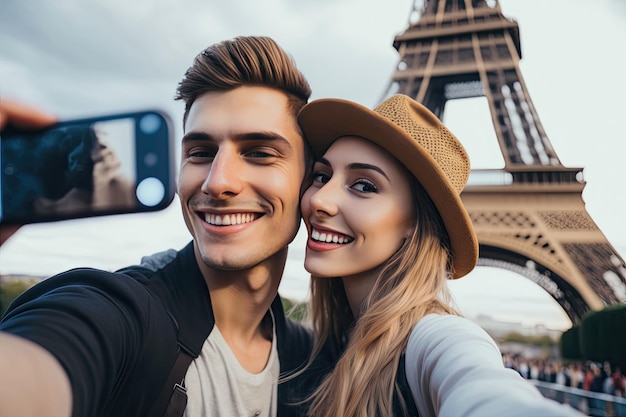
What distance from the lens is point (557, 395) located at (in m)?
10.4

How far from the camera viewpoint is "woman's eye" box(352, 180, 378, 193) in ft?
8.69

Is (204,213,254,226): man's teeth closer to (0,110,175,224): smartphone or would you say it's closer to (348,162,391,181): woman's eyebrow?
(348,162,391,181): woman's eyebrow

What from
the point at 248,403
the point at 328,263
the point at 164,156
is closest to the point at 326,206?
the point at 328,263

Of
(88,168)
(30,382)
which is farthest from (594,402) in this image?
(30,382)

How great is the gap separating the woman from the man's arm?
1.13 meters

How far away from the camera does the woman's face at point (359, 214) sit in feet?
8.46

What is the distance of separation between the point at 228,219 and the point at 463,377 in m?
1.45

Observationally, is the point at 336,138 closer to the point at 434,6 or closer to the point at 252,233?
the point at 252,233

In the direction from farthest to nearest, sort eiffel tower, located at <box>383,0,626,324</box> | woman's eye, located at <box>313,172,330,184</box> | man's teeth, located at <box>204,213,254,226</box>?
eiffel tower, located at <box>383,0,626,324</box>, woman's eye, located at <box>313,172,330,184</box>, man's teeth, located at <box>204,213,254,226</box>

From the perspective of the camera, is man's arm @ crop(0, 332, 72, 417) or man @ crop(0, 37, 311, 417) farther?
man @ crop(0, 37, 311, 417)

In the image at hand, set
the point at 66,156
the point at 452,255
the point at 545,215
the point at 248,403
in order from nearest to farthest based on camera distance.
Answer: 1. the point at 66,156
2. the point at 248,403
3. the point at 452,255
4. the point at 545,215

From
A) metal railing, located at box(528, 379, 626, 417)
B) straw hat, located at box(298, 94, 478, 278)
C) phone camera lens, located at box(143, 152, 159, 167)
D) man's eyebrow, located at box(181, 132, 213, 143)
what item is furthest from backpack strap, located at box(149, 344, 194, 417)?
metal railing, located at box(528, 379, 626, 417)

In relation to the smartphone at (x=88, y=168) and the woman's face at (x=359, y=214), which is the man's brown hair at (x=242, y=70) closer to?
the woman's face at (x=359, y=214)

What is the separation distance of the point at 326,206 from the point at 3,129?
4.68 ft
